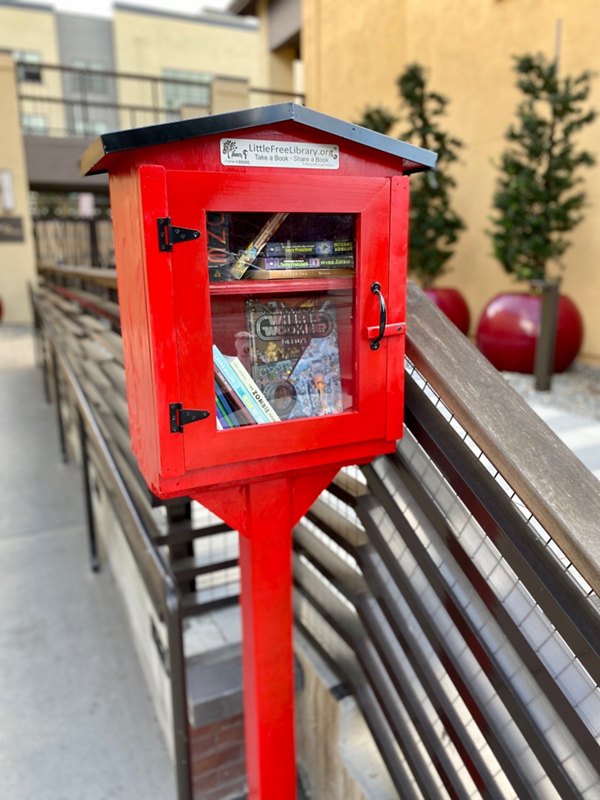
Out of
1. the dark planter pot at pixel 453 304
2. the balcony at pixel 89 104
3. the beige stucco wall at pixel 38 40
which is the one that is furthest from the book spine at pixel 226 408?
the beige stucco wall at pixel 38 40

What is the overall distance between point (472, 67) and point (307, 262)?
7.02 meters

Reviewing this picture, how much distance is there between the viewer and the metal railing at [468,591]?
3.28 feet

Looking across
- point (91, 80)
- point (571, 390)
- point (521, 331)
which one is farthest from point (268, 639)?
point (91, 80)

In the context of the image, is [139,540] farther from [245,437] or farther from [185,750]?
[245,437]

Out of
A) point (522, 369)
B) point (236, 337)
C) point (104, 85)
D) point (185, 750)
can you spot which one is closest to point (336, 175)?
point (236, 337)

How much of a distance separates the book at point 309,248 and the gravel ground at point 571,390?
291 centimetres

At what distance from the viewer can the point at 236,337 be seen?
121cm

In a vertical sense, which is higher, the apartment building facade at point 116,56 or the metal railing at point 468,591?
the apartment building facade at point 116,56

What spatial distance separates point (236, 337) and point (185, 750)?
1197 mm

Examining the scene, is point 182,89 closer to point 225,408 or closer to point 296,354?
point 296,354

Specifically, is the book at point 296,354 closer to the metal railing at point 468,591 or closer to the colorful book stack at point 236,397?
the colorful book stack at point 236,397

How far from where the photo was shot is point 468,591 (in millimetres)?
1240

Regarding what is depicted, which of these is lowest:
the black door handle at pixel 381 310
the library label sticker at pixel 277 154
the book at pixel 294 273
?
the black door handle at pixel 381 310

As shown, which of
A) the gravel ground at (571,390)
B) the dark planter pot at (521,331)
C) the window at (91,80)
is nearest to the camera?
the gravel ground at (571,390)
